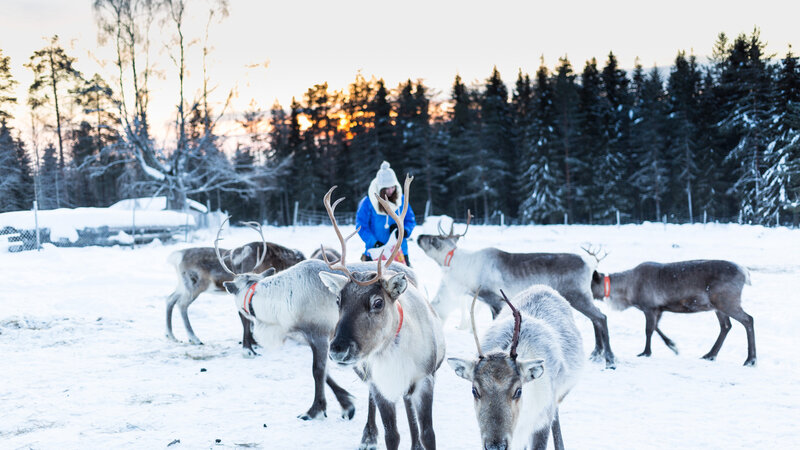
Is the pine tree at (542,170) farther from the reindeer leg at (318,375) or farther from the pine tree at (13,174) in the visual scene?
the pine tree at (13,174)

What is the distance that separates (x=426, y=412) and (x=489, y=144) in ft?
112

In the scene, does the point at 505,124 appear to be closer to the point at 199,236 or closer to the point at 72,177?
the point at 199,236

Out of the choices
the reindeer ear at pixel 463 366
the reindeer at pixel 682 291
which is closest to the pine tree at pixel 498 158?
the reindeer at pixel 682 291

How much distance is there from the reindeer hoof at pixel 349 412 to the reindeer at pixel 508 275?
8.43 ft

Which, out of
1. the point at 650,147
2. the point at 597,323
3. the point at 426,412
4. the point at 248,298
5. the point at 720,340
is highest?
the point at 650,147

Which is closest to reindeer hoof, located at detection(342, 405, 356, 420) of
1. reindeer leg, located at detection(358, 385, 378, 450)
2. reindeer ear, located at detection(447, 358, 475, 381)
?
reindeer leg, located at detection(358, 385, 378, 450)

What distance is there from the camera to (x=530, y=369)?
8.46ft

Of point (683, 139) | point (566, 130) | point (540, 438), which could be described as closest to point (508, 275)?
point (540, 438)

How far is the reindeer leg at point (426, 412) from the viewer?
321cm

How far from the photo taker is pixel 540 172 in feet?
107

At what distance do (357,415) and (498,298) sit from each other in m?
3.07

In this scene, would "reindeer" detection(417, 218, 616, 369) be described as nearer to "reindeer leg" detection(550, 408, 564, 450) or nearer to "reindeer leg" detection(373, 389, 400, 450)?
"reindeer leg" detection(550, 408, 564, 450)

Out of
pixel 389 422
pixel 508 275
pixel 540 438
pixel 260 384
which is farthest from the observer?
pixel 508 275

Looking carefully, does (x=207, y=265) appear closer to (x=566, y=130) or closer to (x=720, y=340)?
(x=720, y=340)
